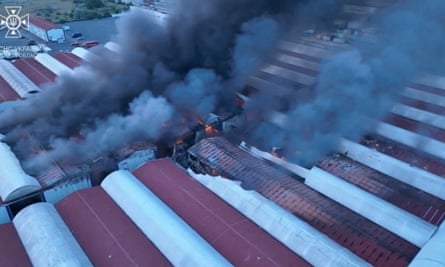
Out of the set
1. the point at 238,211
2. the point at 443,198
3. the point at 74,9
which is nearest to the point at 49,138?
the point at 238,211

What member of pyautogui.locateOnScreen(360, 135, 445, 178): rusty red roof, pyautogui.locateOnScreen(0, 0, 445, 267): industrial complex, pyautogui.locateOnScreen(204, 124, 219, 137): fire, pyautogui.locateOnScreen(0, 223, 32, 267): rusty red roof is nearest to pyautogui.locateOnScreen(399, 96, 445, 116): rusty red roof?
pyautogui.locateOnScreen(0, 0, 445, 267): industrial complex

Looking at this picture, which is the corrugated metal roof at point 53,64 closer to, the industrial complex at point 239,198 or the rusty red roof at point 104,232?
the industrial complex at point 239,198

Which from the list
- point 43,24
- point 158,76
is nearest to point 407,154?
point 158,76

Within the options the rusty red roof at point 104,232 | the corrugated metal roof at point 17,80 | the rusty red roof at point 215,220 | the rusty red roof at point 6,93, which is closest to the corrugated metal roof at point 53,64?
the corrugated metal roof at point 17,80

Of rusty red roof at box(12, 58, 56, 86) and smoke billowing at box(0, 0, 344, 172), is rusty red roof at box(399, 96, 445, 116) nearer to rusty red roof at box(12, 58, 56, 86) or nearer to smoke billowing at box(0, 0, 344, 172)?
smoke billowing at box(0, 0, 344, 172)

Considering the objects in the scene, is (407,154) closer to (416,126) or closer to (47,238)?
(416,126)
